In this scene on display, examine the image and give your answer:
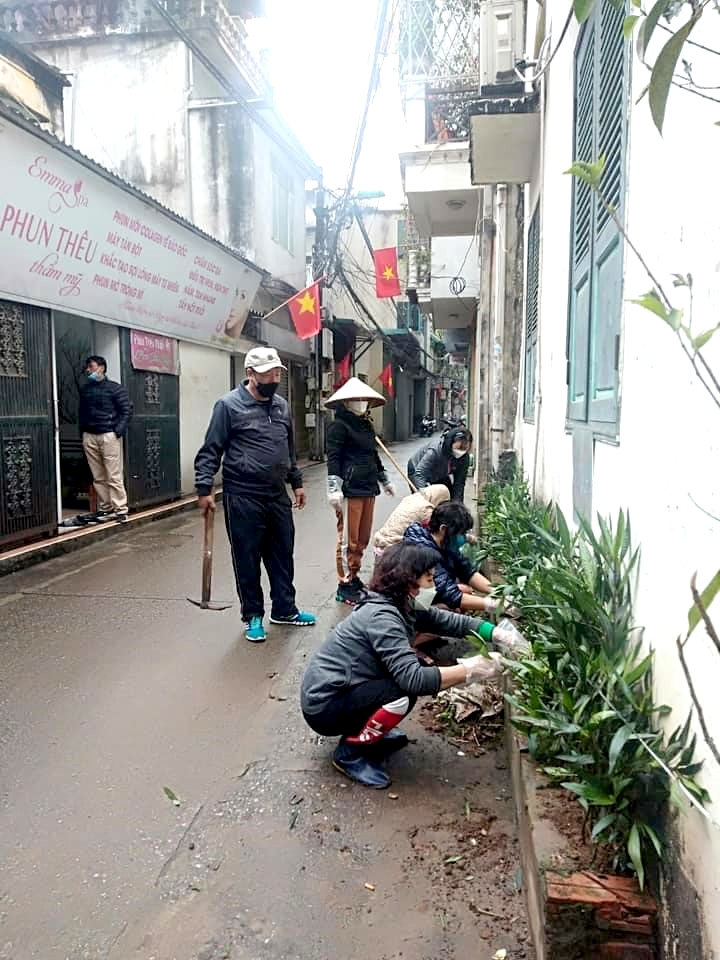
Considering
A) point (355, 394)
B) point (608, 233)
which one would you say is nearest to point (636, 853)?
point (608, 233)

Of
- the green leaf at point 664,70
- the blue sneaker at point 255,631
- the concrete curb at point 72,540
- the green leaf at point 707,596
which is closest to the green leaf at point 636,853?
the green leaf at point 707,596

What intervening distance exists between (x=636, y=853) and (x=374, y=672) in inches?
50.2

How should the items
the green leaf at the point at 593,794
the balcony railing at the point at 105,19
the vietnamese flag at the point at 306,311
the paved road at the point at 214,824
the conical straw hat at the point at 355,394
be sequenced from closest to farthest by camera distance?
the green leaf at the point at 593,794 → the paved road at the point at 214,824 → the conical straw hat at the point at 355,394 → the balcony railing at the point at 105,19 → the vietnamese flag at the point at 306,311

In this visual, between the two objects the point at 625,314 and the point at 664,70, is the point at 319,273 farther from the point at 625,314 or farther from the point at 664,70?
the point at 664,70

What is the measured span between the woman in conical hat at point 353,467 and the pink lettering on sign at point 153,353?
13.5ft

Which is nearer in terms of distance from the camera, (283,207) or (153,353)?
(153,353)

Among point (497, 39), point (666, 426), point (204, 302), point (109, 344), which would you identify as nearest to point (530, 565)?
point (666, 426)

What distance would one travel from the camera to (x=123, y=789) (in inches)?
105

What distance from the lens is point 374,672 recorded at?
2.73 metres

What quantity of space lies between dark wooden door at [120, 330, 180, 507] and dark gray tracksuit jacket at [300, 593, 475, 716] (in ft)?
19.9

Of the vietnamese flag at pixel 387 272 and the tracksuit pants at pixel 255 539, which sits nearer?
the tracksuit pants at pixel 255 539

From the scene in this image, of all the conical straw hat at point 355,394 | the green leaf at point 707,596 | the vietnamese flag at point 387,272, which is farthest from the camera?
the vietnamese flag at point 387,272

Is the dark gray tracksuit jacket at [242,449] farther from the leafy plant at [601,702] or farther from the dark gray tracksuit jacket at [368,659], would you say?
the leafy plant at [601,702]

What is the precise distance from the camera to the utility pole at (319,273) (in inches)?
627
